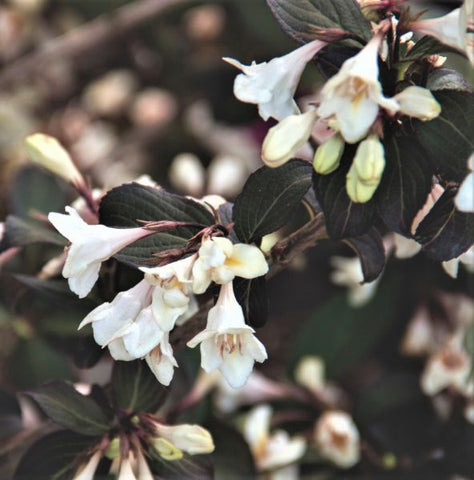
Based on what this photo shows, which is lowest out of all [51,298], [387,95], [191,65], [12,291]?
[191,65]

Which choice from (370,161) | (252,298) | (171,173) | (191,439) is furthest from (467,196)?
(171,173)

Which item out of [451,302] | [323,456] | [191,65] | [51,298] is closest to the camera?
[51,298]

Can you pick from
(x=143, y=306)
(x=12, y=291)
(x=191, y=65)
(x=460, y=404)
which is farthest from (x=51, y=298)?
(x=191, y=65)

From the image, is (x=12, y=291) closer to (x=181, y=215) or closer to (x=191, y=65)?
(x=181, y=215)

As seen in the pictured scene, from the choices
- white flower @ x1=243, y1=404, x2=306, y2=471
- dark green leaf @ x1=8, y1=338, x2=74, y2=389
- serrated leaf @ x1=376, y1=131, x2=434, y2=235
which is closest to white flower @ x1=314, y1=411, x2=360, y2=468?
white flower @ x1=243, y1=404, x2=306, y2=471

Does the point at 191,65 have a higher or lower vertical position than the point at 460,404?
higher

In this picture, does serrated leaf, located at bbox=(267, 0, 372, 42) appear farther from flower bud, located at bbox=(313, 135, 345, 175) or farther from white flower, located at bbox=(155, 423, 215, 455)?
white flower, located at bbox=(155, 423, 215, 455)
